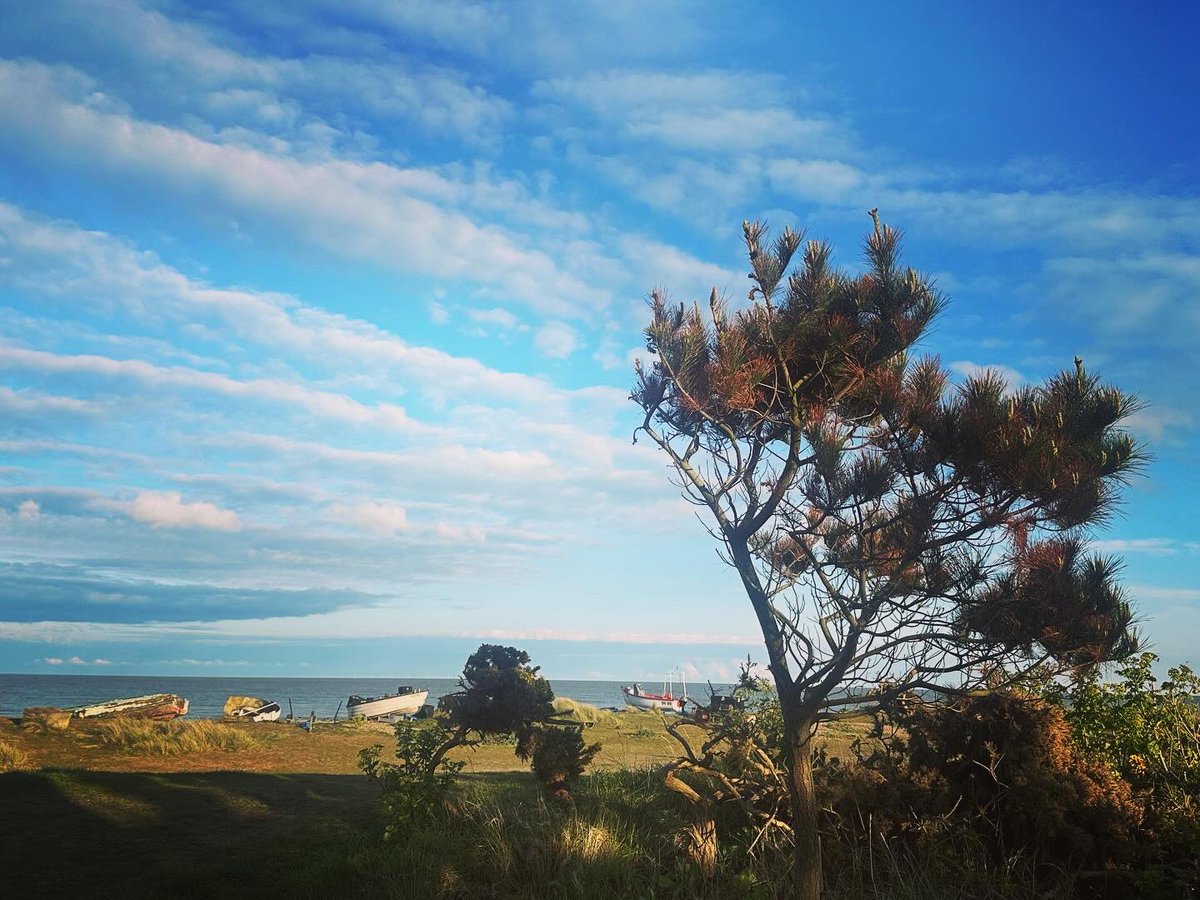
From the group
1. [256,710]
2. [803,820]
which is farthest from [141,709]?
[803,820]

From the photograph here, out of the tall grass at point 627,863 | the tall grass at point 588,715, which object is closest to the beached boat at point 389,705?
the tall grass at point 588,715

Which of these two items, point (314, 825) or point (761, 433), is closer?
point (761, 433)

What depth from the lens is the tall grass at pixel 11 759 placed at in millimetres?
12537

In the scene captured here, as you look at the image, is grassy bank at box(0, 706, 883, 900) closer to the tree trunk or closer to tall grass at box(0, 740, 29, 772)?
tall grass at box(0, 740, 29, 772)

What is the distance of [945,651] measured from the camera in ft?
22.4

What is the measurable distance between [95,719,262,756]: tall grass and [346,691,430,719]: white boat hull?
1585cm

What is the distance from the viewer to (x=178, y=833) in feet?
31.3

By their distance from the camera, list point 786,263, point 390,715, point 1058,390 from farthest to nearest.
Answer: point 390,715, point 786,263, point 1058,390

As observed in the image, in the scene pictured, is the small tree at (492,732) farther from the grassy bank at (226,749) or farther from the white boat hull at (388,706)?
the white boat hull at (388,706)

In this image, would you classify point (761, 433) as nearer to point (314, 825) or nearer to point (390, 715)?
point (314, 825)

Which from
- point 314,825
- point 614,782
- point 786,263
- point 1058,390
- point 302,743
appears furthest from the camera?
point 302,743

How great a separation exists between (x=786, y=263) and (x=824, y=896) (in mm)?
5451

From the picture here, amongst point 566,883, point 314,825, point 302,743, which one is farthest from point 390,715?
point 566,883

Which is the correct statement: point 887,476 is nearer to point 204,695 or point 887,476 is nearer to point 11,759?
point 11,759
